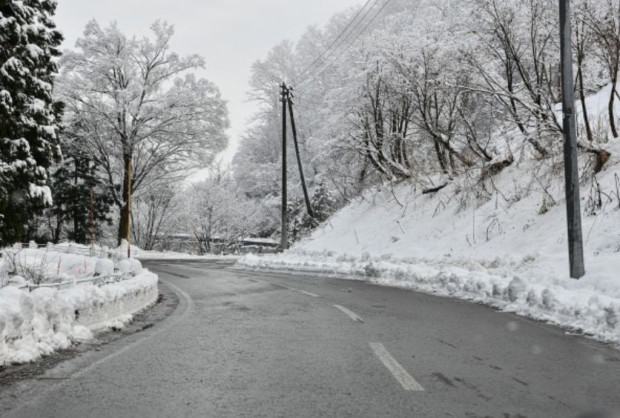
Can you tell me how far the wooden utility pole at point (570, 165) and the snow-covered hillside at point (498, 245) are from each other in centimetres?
44

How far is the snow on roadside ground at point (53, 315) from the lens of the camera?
5.35 metres

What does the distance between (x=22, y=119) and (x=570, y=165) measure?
60.6 ft

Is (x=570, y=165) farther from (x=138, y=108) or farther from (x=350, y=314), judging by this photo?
(x=138, y=108)

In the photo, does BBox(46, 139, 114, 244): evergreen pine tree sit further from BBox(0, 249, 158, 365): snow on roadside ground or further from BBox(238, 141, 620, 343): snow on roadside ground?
BBox(0, 249, 158, 365): snow on roadside ground

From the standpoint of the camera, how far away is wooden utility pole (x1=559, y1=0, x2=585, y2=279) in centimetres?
1030

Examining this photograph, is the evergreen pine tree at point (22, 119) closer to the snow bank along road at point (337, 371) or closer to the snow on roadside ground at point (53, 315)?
the snow on roadside ground at point (53, 315)

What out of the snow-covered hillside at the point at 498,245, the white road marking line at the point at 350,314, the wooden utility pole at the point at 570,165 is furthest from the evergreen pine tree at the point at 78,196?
the wooden utility pole at the point at 570,165

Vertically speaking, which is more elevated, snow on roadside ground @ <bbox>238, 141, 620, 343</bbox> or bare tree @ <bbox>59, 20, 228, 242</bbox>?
bare tree @ <bbox>59, 20, 228, 242</bbox>

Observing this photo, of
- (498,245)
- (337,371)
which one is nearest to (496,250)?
(498,245)

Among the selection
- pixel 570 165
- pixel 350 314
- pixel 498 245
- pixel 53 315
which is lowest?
pixel 350 314

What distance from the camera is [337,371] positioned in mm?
5184

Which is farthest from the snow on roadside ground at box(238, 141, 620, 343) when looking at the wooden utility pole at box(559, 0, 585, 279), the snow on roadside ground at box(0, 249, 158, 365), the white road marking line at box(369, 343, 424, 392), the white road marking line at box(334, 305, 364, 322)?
the snow on roadside ground at box(0, 249, 158, 365)

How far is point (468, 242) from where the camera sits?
19.5 meters

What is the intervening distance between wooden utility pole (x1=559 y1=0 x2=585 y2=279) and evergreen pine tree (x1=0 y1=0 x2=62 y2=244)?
16.5 metres
